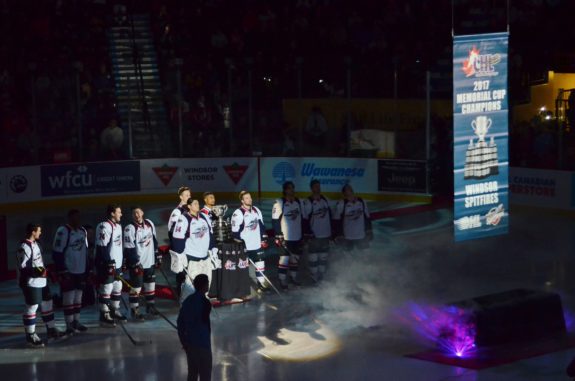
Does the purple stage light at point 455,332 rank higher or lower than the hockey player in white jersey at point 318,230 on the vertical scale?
lower

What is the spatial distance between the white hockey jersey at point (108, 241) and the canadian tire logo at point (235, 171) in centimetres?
1191

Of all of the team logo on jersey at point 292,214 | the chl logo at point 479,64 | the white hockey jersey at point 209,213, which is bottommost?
the team logo on jersey at point 292,214

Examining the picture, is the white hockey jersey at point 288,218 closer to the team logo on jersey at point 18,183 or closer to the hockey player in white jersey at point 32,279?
the hockey player in white jersey at point 32,279

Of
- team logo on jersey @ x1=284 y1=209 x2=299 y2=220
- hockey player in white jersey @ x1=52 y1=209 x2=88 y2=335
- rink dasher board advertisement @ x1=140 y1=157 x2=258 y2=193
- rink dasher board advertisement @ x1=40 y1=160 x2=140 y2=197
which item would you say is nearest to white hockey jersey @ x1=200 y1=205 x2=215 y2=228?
team logo on jersey @ x1=284 y1=209 x2=299 y2=220

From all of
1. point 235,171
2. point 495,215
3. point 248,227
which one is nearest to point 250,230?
point 248,227

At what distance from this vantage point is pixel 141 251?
17.4 meters

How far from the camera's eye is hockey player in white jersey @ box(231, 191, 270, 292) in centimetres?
1853

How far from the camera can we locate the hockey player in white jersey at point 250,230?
60.8 feet

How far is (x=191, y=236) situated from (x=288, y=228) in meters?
2.12

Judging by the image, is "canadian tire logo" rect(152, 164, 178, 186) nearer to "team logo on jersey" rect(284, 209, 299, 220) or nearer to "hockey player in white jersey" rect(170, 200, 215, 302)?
"team logo on jersey" rect(284, 209, 299, 220)

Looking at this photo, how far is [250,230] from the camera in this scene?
18.6m

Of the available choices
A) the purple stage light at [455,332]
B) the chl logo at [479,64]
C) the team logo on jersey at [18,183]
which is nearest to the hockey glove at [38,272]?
the purple stage light at [455,332]

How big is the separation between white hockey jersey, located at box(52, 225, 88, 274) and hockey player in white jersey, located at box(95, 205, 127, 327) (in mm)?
378

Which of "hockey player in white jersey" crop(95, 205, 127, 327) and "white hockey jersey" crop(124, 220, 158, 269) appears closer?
"hockey player in white jersey" crop(95, 205, 127, 327)
